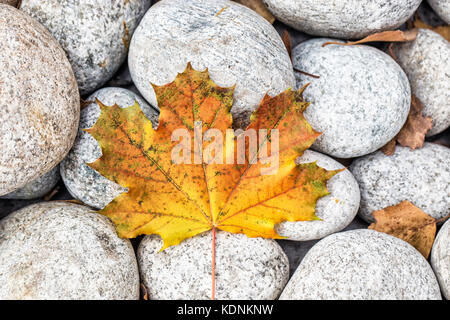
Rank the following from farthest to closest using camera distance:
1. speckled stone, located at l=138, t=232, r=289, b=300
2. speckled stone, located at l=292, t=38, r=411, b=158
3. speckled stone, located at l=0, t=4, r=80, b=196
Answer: speckled stone, located at l=292, t=38, r=411, b=158 < speckled stone, located at l=138, t=232, r=289, b=300 < speckled stone, located at l=0, t=4, r=80, b=196

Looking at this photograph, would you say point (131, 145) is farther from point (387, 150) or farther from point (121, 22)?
point (387, 150)

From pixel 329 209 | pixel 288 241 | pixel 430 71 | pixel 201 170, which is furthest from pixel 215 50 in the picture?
pixel 430 71

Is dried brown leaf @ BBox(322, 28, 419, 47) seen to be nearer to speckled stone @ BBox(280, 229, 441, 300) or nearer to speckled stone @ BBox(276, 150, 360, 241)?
speckled stone @ BBox(276, 150, 360, 241)

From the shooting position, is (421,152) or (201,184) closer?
(201,184)

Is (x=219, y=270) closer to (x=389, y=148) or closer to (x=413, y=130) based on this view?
(x=389, y=148)

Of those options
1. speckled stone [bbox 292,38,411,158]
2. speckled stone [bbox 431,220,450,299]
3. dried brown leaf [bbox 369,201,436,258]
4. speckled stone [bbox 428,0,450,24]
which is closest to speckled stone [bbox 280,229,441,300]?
speckled stone [bbox 431,220,450,299]
